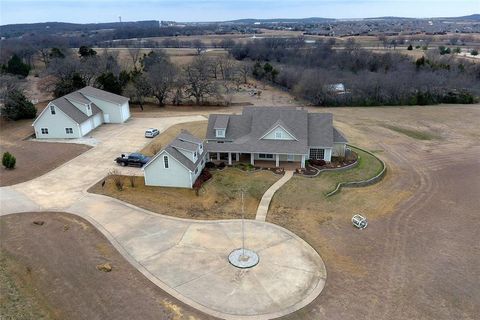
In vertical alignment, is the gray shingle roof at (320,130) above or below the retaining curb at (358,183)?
above

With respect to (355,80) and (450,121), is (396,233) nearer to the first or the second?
(450,121)

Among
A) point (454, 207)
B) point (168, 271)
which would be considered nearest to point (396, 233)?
point (454, 207)

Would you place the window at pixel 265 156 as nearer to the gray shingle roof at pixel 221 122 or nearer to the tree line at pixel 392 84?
the gray shingle roof at pixel 221 122

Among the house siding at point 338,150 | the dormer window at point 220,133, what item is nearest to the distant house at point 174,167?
the dormer window at point 220,133

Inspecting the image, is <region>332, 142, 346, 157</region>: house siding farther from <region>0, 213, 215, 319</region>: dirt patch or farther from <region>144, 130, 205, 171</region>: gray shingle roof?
<region>0, 213, 215, 319</region>: dirt patch

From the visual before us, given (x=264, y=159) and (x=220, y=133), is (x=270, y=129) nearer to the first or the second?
(x=264, y=159)

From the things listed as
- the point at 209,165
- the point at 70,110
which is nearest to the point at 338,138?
the point at 209,165

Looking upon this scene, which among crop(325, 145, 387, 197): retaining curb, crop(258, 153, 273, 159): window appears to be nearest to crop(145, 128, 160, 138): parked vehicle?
crop(258, 153, 273, 159): window
